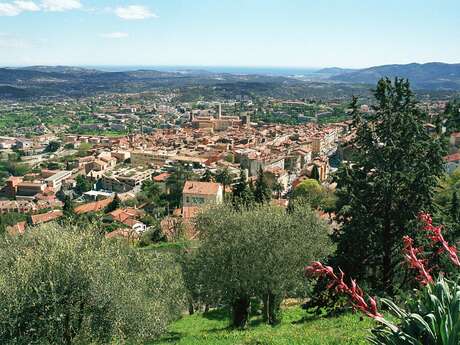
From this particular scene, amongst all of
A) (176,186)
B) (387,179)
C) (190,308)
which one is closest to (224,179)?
(176,186)

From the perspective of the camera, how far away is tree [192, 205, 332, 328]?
12.4 m

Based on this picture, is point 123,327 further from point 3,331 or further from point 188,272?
point 188,272

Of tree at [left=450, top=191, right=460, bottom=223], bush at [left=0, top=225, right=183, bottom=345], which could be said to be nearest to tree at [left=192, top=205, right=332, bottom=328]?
bush at [left=0, top=225, right=183, bottom=345]

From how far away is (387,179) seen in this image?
9.70m

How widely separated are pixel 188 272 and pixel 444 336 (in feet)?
39.4

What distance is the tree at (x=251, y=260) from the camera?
1245 cm

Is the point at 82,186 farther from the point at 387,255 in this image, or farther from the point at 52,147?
the point at 387,255

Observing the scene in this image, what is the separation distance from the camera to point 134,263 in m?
14.5

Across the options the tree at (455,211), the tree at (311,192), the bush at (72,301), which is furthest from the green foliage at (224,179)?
the bush at (72,301)

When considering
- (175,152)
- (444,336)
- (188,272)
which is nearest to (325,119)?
(175,152)

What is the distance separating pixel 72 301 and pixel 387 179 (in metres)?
7.59

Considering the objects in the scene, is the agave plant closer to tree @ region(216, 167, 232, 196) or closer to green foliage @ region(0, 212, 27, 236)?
green foliage @ region(0, 212, 27, 236)

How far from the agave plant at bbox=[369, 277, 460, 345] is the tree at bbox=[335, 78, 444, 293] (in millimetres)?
6239

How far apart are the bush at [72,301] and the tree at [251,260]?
6.75ft
